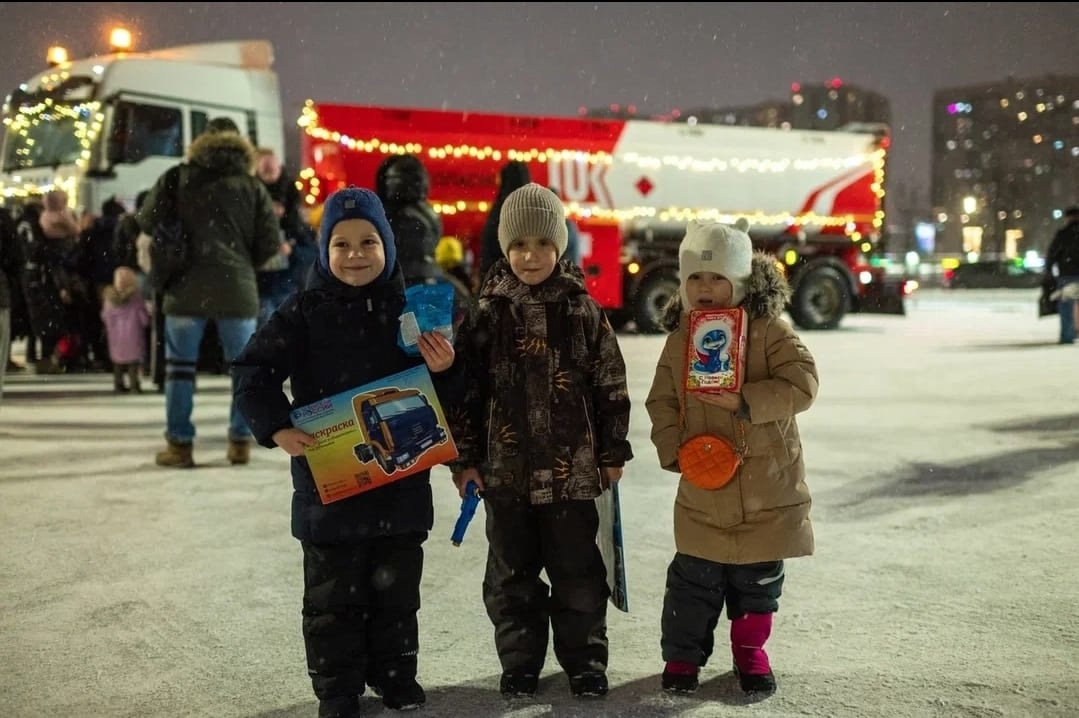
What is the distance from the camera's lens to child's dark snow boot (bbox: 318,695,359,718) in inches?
112

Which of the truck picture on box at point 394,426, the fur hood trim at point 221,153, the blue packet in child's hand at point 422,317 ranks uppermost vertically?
the fur hood trim at point 221,153

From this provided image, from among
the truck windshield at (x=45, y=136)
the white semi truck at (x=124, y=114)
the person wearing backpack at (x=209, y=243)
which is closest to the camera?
the person wearing backpack at (x=209, y=243)

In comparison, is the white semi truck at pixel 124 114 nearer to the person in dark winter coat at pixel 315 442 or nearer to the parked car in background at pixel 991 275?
the person in dark winter coat at pixel 315 442

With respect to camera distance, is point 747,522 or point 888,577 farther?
point 888,577

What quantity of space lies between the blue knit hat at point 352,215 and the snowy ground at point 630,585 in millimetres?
1218

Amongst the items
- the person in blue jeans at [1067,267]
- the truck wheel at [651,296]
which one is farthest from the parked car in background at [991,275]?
the person in blue jeans at [1067,267]

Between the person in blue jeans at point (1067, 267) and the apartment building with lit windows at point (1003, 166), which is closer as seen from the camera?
the person in blue jeans at point (1067, 267)

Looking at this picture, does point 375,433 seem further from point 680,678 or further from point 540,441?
point 680,678

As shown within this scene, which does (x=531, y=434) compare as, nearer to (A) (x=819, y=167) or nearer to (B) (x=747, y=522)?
(B) (x=747, y=522)

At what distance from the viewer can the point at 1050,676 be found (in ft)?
10.1

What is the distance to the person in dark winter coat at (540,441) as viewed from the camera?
304 centimetres

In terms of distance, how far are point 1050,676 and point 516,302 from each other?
6.03 ft

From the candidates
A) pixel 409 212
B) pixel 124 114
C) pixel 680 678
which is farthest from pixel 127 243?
pixel 680 678

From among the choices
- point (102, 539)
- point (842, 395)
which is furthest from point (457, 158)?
point (102, 539)
